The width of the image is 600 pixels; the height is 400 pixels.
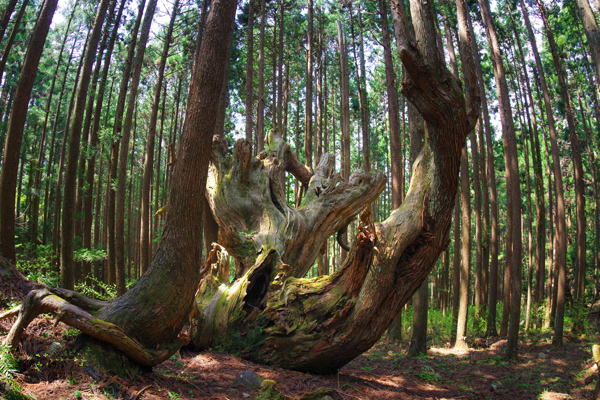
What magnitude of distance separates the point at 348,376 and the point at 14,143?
6403 mm

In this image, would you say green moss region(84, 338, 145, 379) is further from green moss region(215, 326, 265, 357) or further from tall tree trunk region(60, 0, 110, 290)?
tall tree trunk region(60, 0, 110, 290)

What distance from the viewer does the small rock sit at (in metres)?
4.35

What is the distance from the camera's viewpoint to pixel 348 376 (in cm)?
584

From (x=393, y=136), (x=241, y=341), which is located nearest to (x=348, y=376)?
(x=241, y=341)

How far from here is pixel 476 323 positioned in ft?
44.7

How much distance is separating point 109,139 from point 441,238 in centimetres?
902

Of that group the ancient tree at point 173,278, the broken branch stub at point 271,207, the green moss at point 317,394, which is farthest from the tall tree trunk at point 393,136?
the ancient tree at point 173,278

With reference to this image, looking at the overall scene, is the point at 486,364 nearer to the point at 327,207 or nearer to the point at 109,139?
the point at 327,207

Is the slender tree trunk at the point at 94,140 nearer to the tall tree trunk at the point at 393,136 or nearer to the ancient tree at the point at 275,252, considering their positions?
the ancient tree at the point at 275,252

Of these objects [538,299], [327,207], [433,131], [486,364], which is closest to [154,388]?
[433,131]

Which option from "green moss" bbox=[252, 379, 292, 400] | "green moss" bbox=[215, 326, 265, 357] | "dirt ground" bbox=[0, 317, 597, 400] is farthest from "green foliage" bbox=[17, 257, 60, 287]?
"green moss" bbox=[252, 379, 292, 400]

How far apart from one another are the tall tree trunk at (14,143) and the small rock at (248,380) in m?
4.00

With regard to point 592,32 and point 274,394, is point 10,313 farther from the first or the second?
point 592,32

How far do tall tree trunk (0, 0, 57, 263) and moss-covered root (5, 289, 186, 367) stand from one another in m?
3.00
